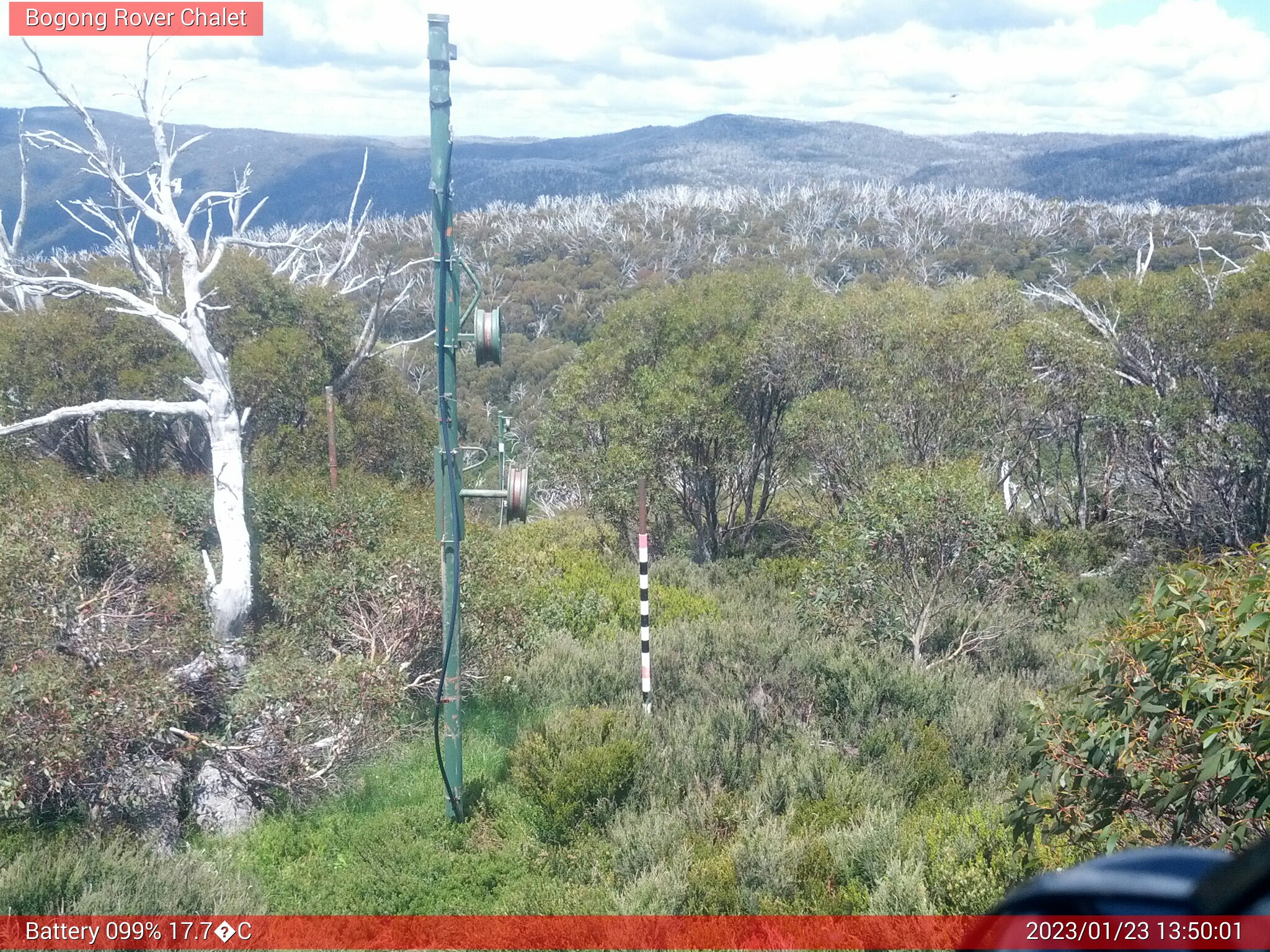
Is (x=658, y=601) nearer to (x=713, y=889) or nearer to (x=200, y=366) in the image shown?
(x=200, y=366)

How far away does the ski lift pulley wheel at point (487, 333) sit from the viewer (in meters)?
5.89

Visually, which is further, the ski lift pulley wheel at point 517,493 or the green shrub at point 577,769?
the green shrub at point 577,769

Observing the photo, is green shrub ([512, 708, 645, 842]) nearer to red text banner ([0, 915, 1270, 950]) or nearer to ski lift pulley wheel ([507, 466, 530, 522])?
red text banner ([0, 915, 1270, 950])

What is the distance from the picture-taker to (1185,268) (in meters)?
17.2

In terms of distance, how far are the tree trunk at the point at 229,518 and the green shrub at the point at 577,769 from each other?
305 centimetres

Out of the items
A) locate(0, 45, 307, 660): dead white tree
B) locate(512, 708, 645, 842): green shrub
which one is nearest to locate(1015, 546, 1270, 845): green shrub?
locate(512, 708, 645, 842): green shrub

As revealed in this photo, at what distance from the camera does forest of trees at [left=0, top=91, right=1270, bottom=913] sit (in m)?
5.28

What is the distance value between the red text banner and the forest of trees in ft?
0.47

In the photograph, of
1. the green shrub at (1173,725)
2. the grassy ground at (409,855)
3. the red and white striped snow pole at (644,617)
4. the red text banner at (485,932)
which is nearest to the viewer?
the green shrub at (1173,725)

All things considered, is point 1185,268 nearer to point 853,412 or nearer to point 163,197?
point 853,412

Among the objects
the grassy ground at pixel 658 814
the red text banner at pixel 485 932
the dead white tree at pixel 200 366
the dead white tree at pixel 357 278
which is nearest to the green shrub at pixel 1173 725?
the grassy ground at pixel 658 814

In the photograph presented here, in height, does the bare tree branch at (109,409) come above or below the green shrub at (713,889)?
above

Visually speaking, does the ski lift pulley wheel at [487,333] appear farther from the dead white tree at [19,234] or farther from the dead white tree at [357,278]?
the dead white tree at [19,234]

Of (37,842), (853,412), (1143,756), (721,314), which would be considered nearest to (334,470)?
(721,314)
